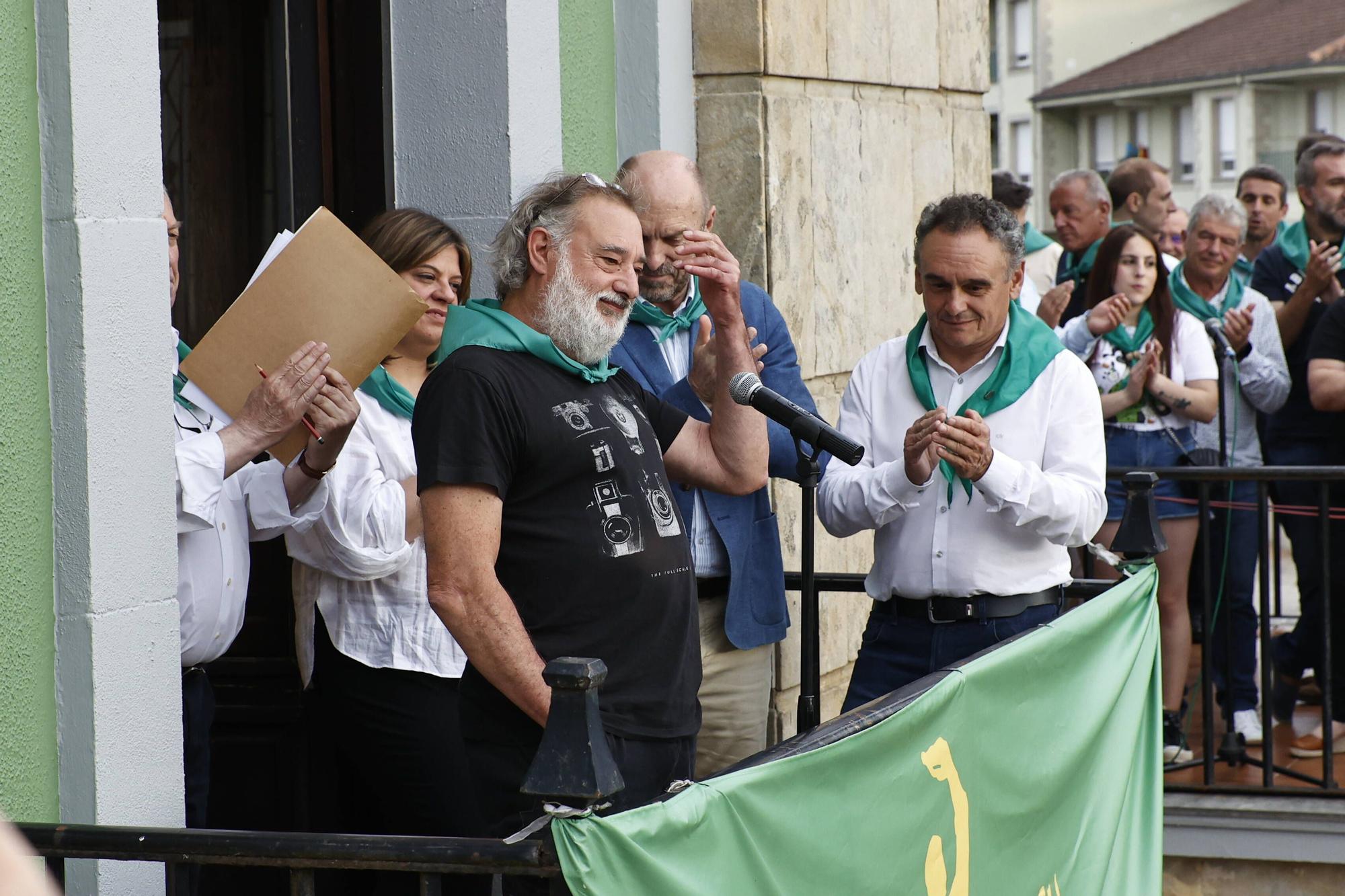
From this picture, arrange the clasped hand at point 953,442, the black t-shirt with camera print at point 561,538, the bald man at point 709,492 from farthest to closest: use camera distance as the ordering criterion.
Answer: the bald man at point 709,492 < the clasped hand at point 953,442 < the black t-shirt with camera print at point 561,538

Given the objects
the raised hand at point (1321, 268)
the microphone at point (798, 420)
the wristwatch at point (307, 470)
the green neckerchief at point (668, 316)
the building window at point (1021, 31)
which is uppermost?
the building window at point (1021, 31)

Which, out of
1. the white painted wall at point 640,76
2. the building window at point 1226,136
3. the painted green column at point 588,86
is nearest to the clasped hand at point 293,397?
the painted green column at point 588,86

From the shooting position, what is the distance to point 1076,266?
814 cm

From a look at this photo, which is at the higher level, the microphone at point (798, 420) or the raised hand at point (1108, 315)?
the raised hand at point (1108, 315)

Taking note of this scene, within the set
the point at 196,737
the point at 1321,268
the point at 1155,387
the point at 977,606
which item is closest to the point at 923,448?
the point at 977,606

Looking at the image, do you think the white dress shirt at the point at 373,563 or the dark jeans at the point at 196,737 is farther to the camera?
the white dress shirt at the point at 373,563

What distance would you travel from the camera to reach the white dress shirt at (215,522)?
3178 mm

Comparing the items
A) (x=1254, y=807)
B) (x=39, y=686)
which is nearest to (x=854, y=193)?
(x=1254, y=807)

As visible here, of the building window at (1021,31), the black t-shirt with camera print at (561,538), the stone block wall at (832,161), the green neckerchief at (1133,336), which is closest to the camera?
the black t-shirt with camera print at (561,538)

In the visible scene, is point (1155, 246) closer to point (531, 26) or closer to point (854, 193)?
point (854, 193)

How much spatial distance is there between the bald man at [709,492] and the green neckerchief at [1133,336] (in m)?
2.61

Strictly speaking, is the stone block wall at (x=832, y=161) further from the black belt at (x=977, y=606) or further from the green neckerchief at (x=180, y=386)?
the green neckerchief at (x=180, y=386)

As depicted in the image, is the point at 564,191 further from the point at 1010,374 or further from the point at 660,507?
the point at 1010,374

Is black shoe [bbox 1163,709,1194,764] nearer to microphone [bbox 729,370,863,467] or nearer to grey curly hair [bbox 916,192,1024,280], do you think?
grey curly hair [bbox 916,192,1024,280]
